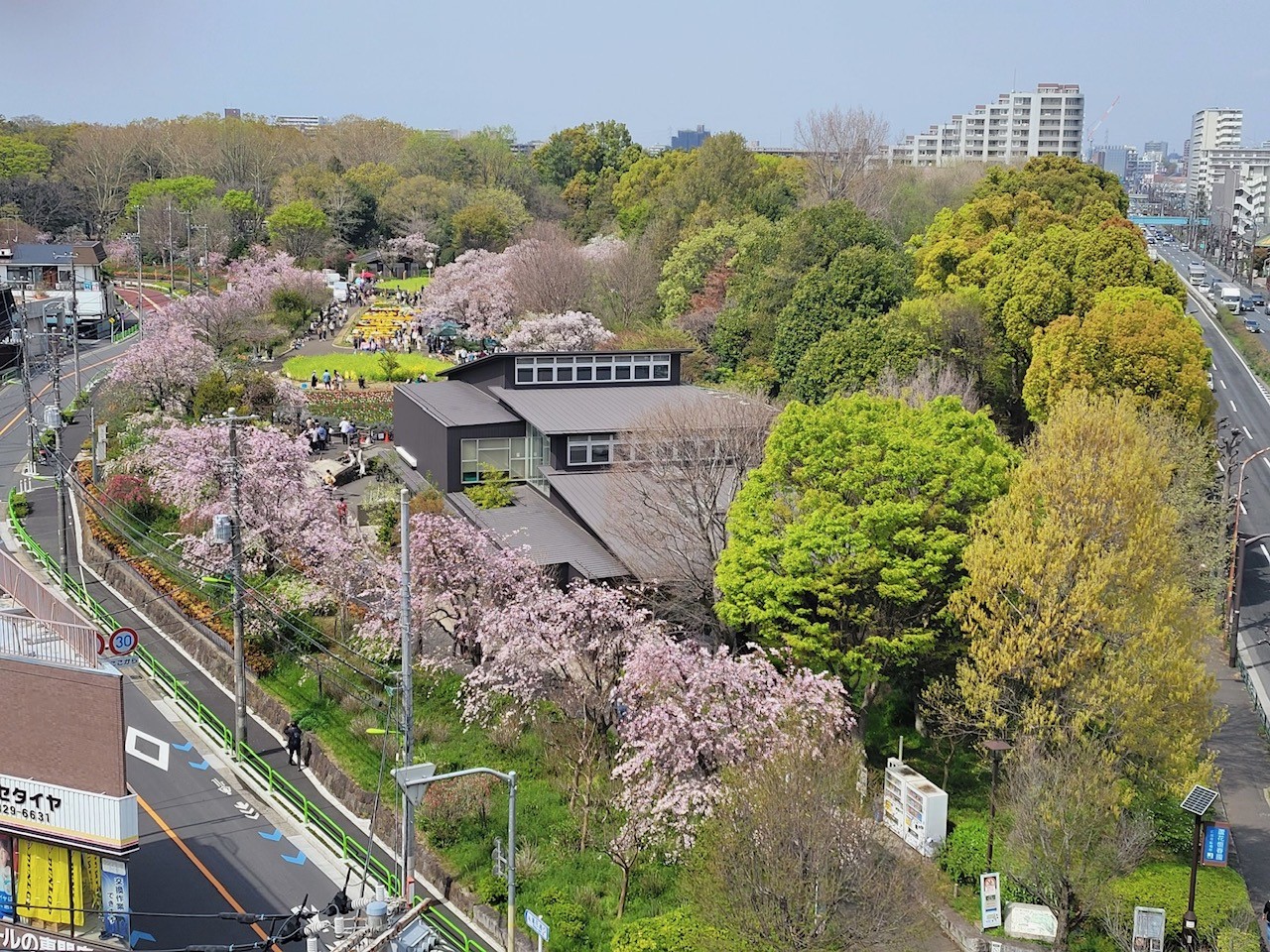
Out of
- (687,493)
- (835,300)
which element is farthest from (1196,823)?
(835,300)

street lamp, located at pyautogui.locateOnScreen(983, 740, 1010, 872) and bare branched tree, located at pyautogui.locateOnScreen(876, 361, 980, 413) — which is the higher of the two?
bare branched tree, located at pyautogui.locateOnScreen(876, 361, 980, 413)

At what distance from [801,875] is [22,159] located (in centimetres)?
10695

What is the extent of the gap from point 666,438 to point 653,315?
3524cm

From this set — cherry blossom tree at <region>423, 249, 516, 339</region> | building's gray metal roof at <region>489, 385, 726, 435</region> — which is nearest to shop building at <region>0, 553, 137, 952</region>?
building's gray metal roof at <region>489, 385, 726, 435</region>

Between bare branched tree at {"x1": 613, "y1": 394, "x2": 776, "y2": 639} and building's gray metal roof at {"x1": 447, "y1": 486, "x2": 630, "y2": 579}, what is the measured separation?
1.16 metres

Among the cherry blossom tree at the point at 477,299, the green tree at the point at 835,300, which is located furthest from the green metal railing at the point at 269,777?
the cherry blossom tree at the point at 477,299

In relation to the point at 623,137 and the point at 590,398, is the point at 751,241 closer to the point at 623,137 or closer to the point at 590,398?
the point at 590,398

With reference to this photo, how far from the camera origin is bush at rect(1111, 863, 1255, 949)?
21938 mm

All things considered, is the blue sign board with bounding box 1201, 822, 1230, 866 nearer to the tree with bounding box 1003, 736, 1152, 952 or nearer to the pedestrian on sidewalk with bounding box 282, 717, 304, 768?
the tree with bounding box 1003, 736, 1152, 952

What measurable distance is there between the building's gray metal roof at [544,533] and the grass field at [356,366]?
76.3 ft

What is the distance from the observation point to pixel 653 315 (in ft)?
216

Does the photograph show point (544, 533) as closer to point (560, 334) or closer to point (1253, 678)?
point (1253, 678)

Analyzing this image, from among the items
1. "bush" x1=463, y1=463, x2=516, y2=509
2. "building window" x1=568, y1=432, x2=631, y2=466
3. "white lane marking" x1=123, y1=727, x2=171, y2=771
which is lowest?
"white lane marking" x1=123, y1=727, x2=171, y2=771

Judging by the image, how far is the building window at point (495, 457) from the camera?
38.8 m
